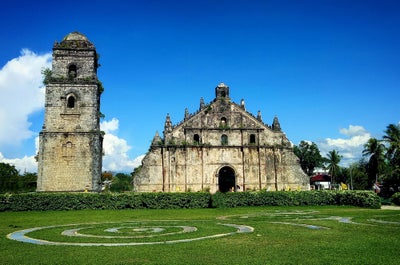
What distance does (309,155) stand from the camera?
87750 millimetres

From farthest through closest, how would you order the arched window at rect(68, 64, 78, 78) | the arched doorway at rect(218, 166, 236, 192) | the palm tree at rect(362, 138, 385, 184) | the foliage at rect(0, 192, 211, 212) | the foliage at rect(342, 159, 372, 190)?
1. the foliage at rect(342, 159, 372, 190)
2. the palm tree at rect(362, 138, 385, 184)
3. the arched doorway at rect(218, 166, 236, 192)
4. the arched window at rect(68, 64, 78, 78)
5. the foliage at rect(0, 192, 211, 212)

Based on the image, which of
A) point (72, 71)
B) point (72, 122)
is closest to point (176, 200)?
point (72, 122)

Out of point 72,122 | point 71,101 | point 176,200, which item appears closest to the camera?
point 176,200

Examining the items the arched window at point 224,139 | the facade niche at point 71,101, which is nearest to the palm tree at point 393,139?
the arched window at point 224,139

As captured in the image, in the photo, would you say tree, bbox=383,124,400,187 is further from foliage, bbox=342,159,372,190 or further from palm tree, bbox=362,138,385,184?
foliage, bbox=342,159,372,190

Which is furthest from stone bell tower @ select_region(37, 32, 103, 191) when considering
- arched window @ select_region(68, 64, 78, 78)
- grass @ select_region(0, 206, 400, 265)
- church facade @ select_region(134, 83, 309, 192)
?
grass @ select_region(0, 206, 400, 265)

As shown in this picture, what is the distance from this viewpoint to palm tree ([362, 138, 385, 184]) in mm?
58906

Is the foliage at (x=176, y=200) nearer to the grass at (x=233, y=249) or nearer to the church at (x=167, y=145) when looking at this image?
the church at (x=167, y=145)

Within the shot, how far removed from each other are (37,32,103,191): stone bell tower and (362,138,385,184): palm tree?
1720 inches

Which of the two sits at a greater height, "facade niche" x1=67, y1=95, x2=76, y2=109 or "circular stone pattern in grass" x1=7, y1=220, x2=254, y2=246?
"facade niche" x1=67, y1=95, x2=76, y2=109

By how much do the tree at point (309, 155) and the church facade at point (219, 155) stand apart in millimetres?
44626

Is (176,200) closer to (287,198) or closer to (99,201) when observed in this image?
(99,201)

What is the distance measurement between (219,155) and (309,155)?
49582 millimetres

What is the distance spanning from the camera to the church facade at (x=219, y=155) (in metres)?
42.8
